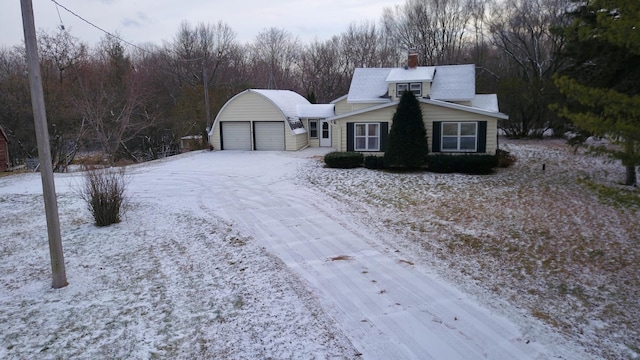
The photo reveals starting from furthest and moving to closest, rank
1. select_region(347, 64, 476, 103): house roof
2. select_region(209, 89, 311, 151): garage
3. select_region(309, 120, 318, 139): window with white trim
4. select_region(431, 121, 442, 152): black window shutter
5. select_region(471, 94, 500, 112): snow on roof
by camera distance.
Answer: select_region(309, 120, 318, 139): window with white trim, select_region(209, 89, 311, 151): garage, select_region(347, 64, 476, 103): house roof, select_region(471, 94, 500, 112): snow on roof, select_region(431, 121, 442, 152): black window shutter

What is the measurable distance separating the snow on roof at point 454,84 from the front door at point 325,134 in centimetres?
762

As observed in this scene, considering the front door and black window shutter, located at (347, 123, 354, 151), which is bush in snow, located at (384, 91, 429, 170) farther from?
the front door

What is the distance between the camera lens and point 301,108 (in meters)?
29.2

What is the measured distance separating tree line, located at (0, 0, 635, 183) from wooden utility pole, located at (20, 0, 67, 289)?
1264cm

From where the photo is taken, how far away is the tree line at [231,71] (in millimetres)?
26281

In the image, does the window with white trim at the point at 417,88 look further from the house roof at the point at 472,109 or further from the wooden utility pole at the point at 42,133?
the wooden utility pole at the point at 42,133

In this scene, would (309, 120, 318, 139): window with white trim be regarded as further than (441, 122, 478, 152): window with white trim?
Yes

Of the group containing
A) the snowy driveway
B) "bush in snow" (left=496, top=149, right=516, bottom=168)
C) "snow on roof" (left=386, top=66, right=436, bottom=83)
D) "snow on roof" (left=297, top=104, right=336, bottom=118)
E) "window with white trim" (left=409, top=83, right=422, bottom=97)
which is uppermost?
"snow on roof" (left=386, top=66, right=436, bottom=83)

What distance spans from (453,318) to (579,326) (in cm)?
160

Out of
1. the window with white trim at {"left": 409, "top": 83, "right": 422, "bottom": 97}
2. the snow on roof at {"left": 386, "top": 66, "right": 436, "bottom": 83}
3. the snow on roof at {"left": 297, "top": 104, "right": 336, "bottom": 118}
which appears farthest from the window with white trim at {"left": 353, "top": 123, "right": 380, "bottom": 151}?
the snow on roof at {"left": 297, "top": 104, "right": 336, "bottom": 118}

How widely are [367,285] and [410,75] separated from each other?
19.8 metres

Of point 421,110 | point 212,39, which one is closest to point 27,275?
point 421,110

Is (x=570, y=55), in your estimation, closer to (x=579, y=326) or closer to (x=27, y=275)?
(x=579, y=326)

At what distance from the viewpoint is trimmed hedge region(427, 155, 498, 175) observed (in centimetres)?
1728
